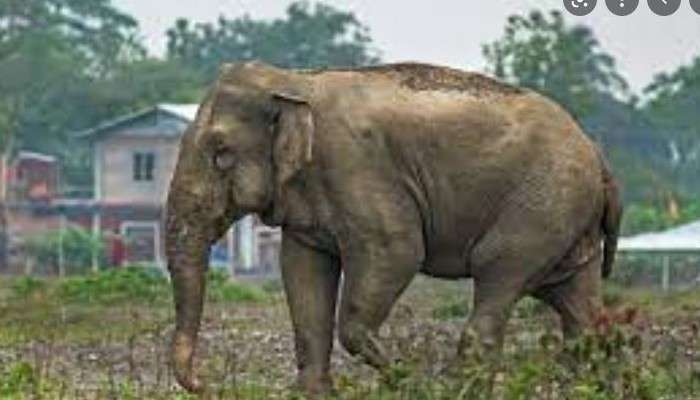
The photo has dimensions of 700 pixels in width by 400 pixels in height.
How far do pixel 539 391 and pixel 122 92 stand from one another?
257ft

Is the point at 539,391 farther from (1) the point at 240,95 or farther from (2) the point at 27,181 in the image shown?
(2) the point at 27,181

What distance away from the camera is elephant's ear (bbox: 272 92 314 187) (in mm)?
11164

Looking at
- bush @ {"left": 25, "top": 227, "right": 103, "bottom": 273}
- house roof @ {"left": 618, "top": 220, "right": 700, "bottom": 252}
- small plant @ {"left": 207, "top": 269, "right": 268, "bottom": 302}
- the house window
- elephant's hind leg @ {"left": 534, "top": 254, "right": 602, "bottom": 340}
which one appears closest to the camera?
elephant's hind leg @ {"left": 534, "top": 254, "right": 602, "bottom": 340}

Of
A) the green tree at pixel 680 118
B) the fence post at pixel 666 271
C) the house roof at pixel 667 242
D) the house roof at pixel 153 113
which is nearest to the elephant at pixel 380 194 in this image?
the fence post at pixel 666 271

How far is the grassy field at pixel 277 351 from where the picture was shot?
29.5ft

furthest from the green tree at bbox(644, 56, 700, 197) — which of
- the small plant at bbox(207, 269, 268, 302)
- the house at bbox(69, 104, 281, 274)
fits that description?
the small plant at bbox(207, 269, 268, 302)

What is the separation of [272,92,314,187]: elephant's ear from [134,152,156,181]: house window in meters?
59.9

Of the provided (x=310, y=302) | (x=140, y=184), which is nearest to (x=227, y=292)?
(x=310, y=302)

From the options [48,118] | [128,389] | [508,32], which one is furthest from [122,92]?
[128,389]

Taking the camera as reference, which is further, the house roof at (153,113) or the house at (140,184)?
the house at (140,184)

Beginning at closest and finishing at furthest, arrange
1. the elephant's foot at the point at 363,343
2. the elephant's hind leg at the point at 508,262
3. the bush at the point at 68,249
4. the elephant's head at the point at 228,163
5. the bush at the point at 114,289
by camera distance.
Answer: the elephant's foot at the point at 363,343 < the elephant's head at the point at 228,163 < the elephant's hind leg at the point at 508,262 < the bush at the point at 114,289 < the bush at the point at 68,249

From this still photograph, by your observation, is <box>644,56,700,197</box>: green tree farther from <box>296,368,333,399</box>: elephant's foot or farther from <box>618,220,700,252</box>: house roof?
<box>296,368,333,399</box>: elephant's foot

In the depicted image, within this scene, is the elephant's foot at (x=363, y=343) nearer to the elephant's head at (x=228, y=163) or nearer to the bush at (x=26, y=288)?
the elephant's head at (x=228, y=163)

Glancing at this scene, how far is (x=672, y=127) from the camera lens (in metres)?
99.2
